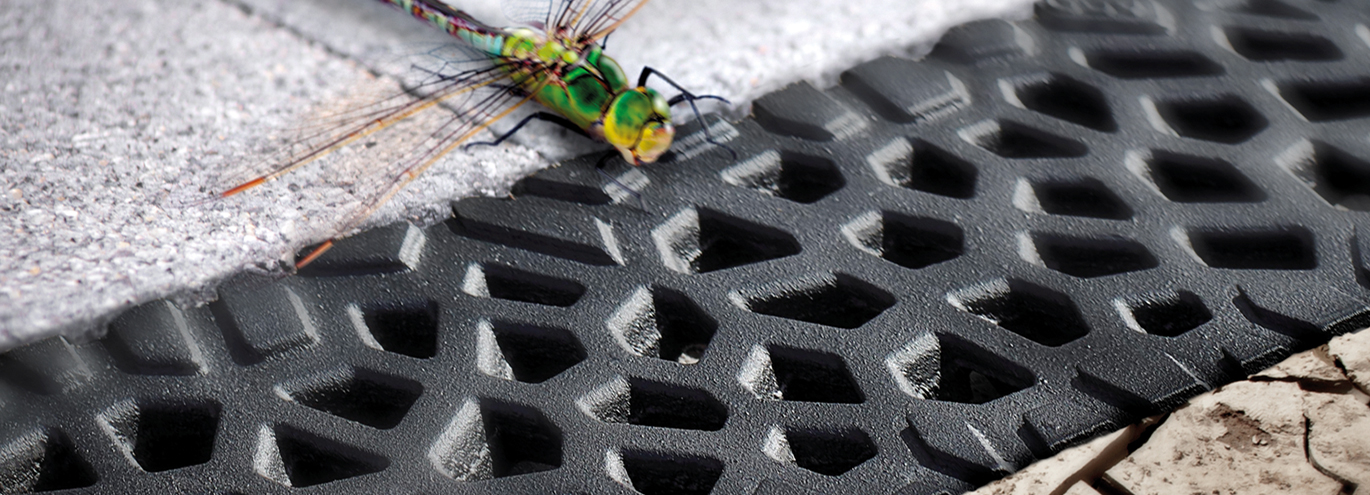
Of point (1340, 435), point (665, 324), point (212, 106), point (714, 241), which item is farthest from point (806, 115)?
point (212, 106)

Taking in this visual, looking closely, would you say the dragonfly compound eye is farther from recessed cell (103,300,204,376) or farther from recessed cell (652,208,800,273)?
recessed cell (103,300,204,376)

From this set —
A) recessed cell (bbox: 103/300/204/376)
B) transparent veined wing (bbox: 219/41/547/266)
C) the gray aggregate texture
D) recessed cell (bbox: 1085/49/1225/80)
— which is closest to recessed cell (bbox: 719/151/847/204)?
the gray aggregate texture

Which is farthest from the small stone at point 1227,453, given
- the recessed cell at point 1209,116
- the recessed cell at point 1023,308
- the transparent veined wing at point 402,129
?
the transparent veined wing at point 402,129

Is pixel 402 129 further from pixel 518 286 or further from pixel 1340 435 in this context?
pixel 1340 435

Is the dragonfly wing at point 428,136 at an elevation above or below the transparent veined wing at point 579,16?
below

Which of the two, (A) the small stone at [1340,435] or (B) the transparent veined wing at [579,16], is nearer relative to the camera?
(A) the small stone at [1340,435]

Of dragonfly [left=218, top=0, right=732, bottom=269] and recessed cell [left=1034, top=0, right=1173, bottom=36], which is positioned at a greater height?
recessed cell [left=1034, top=0, right=1173, bottom=36]

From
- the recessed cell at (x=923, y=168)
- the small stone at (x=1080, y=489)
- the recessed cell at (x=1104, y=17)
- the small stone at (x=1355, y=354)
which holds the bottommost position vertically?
the small stone at (x=1080, y=489)

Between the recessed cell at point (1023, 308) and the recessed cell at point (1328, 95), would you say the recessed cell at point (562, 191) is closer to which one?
the recessed cell at point (1023, 308)
